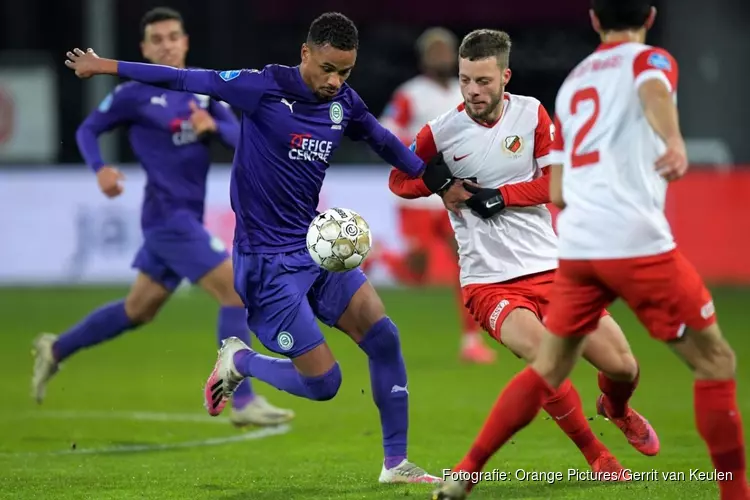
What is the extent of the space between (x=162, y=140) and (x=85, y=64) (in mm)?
2915

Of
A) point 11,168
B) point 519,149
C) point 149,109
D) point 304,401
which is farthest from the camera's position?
point 11,168

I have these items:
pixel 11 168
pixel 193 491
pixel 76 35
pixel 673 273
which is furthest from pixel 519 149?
pixel 76 35

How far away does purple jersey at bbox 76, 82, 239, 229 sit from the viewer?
29.3 feet

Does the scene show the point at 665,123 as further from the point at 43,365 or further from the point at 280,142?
the point at 43,365

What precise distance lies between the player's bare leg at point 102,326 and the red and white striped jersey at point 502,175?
2.88 m

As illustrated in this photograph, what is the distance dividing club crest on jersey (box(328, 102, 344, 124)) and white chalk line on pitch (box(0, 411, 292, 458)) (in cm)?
261

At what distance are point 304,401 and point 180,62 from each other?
9.32ft

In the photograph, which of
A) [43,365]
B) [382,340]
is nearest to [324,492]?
[382,340]

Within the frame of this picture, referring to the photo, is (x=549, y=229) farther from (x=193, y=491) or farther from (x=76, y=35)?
(x=76, y=35)

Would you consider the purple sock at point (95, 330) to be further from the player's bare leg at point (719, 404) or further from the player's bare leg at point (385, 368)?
the player's bare leg at point (719, 404)

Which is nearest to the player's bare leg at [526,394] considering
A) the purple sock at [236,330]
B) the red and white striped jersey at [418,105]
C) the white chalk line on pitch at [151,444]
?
the white chalk line on pitch at [151,444]

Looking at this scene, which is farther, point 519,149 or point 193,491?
point 519,149

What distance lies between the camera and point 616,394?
637cm

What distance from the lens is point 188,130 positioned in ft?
29.5
